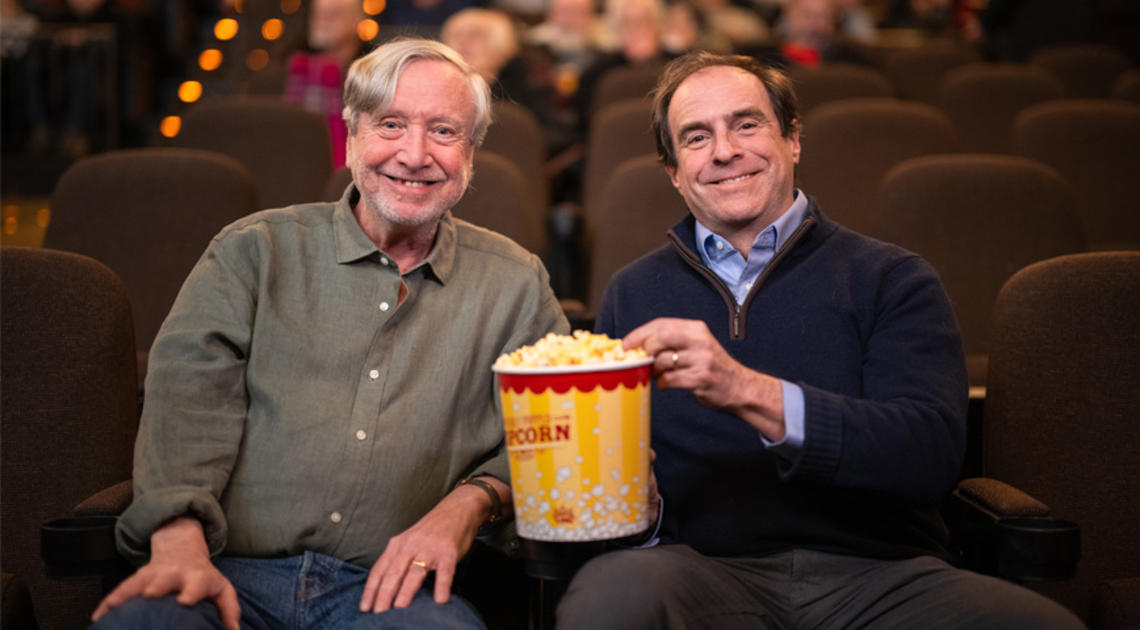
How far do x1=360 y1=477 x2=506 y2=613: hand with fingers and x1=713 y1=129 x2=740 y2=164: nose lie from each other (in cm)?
67

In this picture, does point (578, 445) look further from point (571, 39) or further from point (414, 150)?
point (571, 39)

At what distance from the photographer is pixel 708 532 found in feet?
5.45

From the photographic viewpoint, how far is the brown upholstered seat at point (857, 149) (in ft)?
10.7

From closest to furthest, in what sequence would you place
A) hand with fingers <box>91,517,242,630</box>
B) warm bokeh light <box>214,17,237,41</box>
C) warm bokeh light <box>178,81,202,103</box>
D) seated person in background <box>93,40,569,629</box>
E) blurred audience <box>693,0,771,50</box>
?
hand with fingers <box>91,517,242,630</box>, seated person in background <box>93,40,569,629</box>, warm bokeh light <box>178,81,202,103</box>, warm bokeh light <box>214,17,237,41</box>, blurred audience <box>693,0,771,50</box>

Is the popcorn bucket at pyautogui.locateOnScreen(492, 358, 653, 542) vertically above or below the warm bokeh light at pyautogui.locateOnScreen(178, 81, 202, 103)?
below

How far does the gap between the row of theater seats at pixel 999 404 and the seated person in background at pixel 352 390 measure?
0.24m

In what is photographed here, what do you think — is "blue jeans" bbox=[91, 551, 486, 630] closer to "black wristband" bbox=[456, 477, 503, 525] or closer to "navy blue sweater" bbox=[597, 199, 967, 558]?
"black wristband" bbox=[456, 477, 503, 525]

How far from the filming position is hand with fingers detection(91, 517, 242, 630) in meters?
1.42

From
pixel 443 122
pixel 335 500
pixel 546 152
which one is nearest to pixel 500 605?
pixel 335 500

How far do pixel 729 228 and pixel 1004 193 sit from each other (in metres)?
1.15

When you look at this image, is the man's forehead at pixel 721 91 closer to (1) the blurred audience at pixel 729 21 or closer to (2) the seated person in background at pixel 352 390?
(2) the seated person in background at pixel 352 390

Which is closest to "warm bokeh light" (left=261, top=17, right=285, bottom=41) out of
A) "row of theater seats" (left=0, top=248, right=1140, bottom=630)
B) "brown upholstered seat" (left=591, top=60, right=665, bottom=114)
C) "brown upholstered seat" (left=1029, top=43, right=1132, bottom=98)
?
"brown upholstered seat" (left=591, top=60, right=665, bottom=114)

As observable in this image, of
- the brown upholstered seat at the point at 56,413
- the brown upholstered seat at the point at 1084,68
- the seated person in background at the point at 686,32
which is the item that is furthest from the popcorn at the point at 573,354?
the seated person in background at the point at 686,32

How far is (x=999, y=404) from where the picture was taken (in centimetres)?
188
